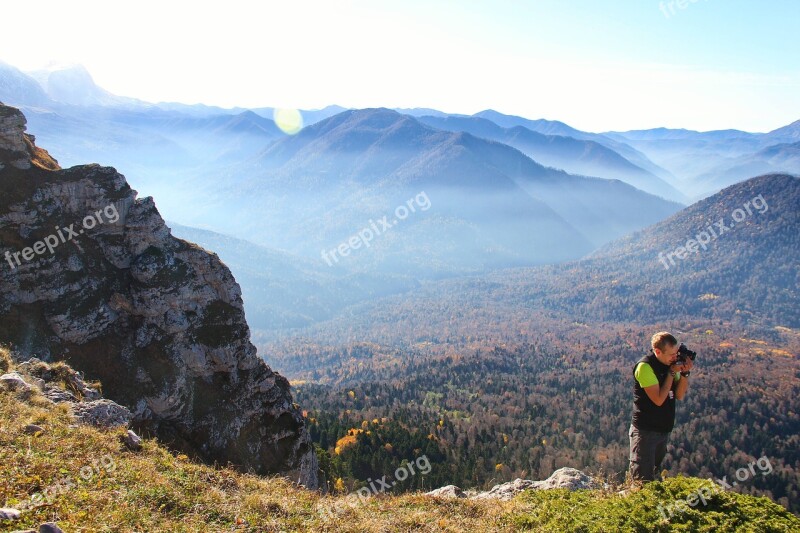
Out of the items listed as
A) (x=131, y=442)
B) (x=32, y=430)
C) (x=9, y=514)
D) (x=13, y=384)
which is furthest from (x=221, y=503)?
(x=13, y=384)

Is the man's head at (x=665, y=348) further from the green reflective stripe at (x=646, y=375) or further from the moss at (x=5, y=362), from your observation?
the moss at (x=5, y=362)

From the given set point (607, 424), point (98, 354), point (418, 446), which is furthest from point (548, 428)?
point (98, 354)

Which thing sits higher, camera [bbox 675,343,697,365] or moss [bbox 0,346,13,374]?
camera [bbox 675,343,697,365]

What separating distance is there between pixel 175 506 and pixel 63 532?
3.01 metres

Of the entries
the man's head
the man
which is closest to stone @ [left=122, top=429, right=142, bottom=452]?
the man

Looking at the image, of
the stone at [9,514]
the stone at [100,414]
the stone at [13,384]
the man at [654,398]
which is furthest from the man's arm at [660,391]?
the stone at [13,384]

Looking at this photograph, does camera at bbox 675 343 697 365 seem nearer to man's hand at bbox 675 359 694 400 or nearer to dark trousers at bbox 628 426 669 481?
man's hand at bbox 675 359 694 400

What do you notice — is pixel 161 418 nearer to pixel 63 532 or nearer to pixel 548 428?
pixel 63 532

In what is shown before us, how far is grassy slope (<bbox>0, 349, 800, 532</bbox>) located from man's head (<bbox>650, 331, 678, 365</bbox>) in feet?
9.73

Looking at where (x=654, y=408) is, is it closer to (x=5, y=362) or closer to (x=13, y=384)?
(x=13, y=384)

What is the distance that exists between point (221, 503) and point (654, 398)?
1159cm

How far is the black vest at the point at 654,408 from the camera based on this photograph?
12.2 m

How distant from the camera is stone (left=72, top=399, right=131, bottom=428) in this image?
13922mm

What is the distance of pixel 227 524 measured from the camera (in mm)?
10383
